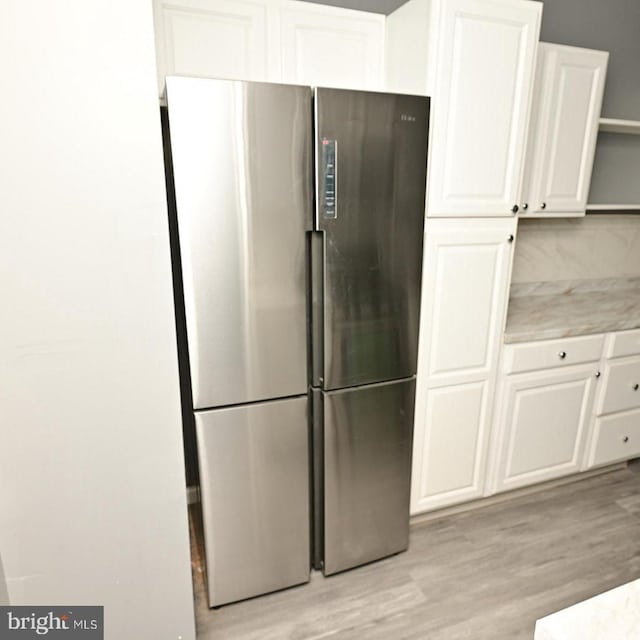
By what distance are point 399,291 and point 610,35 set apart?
1.98 metres

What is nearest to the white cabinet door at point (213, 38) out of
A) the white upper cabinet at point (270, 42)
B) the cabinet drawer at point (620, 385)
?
the white upper cabinet at point (270, 42)

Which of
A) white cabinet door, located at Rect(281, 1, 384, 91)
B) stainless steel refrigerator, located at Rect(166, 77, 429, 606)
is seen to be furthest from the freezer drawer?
white cabinet door, located at Rect(281, 1, 384, 91)

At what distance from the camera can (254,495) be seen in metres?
1.74

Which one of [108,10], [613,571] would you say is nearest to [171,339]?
[108,10]

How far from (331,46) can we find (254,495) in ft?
5.79

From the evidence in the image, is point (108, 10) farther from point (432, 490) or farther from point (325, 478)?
point (432, 490)

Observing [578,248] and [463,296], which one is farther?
[578,248]

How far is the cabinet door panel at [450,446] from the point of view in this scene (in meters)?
2.08

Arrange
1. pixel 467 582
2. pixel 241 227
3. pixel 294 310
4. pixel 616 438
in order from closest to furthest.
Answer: pixel 241 227 < pixel 294 310 < pixel 467 582 < pixel 616 438

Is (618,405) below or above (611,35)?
below

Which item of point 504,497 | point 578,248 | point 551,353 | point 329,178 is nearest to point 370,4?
point 329,178

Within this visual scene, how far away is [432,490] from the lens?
7.16ft

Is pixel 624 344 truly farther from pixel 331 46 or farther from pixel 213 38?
pixel 213 38

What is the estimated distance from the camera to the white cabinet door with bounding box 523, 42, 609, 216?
2.13 meters
